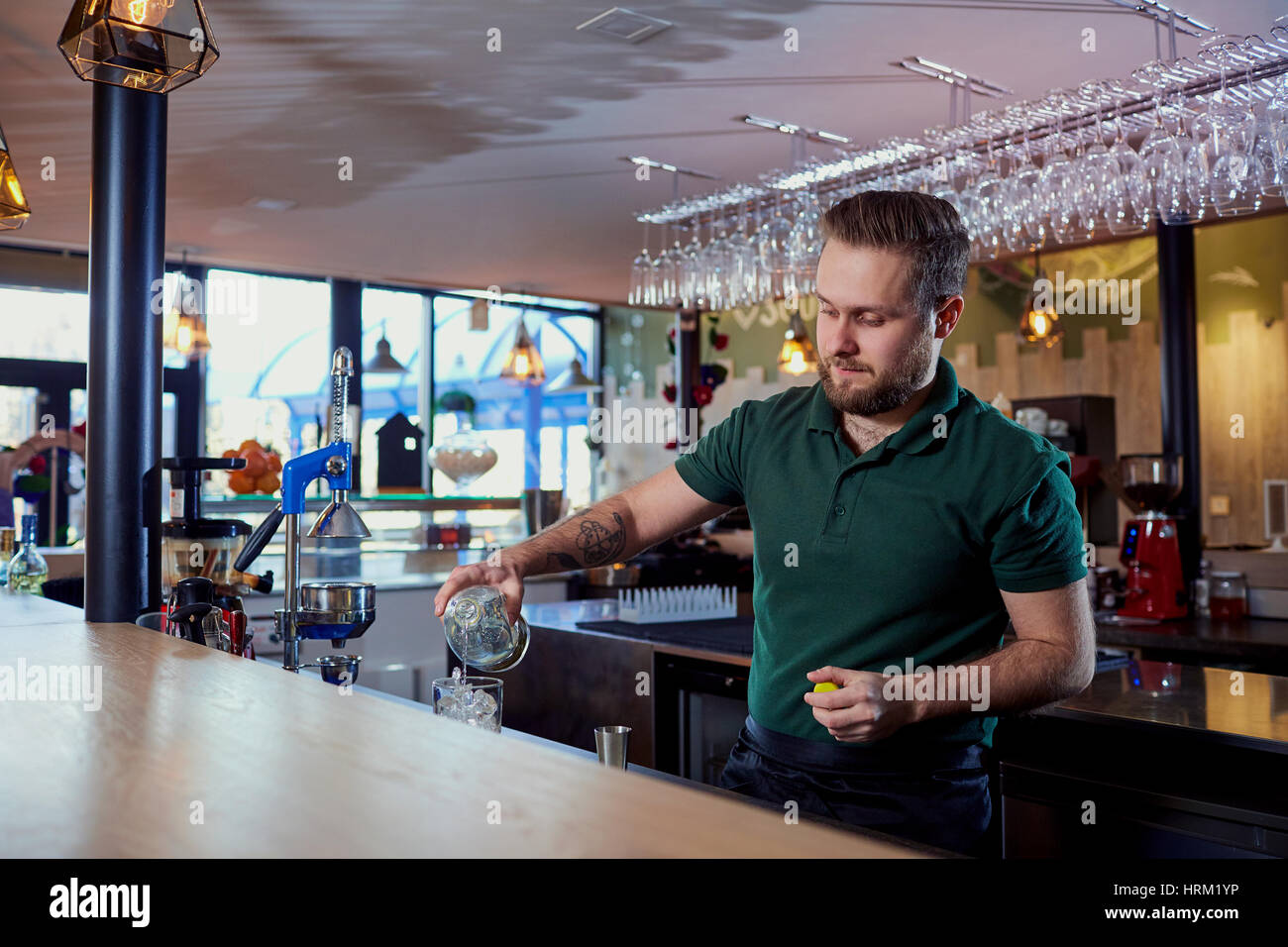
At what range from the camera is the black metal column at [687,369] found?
27.5 feet

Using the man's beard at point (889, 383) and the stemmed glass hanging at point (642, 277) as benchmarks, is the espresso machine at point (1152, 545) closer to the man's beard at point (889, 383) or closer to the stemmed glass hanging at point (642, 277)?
the stemmed glass hanging at point (642, 277)

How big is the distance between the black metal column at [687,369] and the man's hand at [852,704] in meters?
6.87

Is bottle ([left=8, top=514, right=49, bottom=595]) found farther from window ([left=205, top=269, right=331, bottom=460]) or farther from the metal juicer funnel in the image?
window ([left=205, top=269, right=331, bottom=460])

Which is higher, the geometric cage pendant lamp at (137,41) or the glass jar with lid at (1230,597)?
the geometric cage pendant lamp at (137,41)

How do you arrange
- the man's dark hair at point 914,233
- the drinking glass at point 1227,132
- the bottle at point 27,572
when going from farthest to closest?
the bottle at point 27,572
the drinking glass at point 1227,132
the man's dark hair at point 914,233

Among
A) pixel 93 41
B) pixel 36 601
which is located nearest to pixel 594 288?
pixel 36 601

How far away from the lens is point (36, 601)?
2629 millimetres

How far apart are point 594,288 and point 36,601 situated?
588cm

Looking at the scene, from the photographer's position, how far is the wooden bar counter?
2.49ft

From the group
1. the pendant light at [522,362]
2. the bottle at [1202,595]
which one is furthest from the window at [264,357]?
the bottle at [1202,595]

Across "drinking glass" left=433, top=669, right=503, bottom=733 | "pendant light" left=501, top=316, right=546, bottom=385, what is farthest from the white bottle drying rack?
"pendant light" left=501, top=316, right=546, bottom=385

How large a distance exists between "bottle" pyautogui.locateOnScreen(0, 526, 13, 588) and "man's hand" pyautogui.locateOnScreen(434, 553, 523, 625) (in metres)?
2.22

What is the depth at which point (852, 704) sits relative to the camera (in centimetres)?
139

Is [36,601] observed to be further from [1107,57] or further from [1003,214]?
[1107,57]
